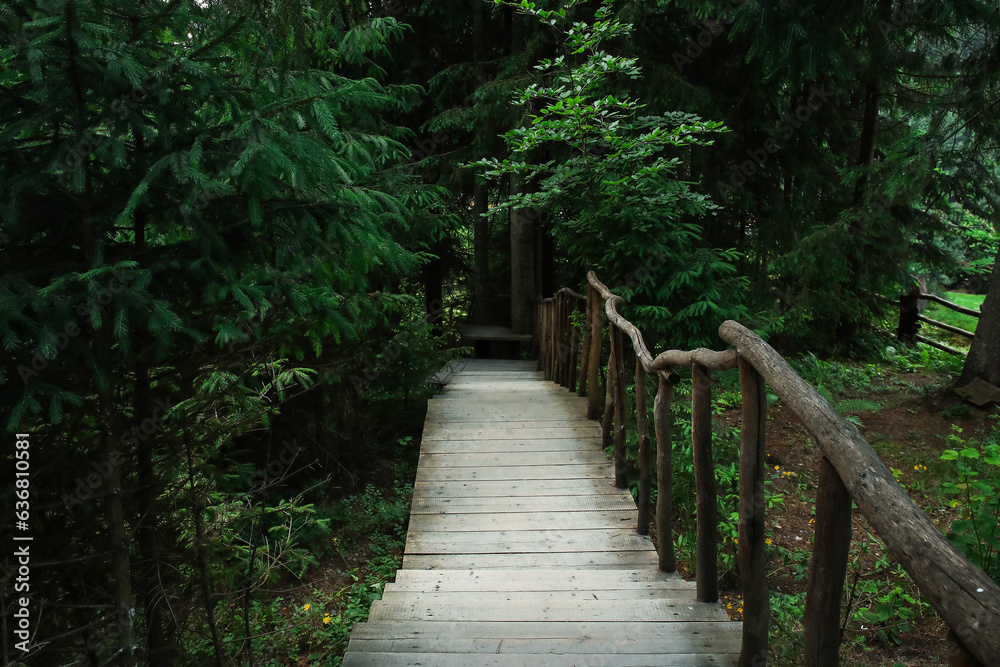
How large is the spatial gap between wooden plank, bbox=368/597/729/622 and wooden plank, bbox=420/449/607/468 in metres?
1.92

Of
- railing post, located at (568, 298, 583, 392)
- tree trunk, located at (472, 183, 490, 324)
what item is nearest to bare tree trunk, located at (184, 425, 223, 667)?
railing post, located at (568, 298, 583, 392)

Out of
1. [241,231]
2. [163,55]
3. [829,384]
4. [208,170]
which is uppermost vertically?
[163,55]

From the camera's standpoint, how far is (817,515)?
6.05 feet

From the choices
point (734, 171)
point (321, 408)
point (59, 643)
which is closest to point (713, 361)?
point (59, 643)

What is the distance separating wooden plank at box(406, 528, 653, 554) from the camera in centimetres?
384

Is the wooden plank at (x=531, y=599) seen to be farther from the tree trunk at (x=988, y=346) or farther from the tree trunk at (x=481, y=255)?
the tree trunk at (x=481, y=255)

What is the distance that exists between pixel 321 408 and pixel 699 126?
14.7ft

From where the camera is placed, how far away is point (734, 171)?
9.05 metres

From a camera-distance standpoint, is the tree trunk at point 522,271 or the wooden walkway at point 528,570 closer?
the wooden walkway at point 528,570

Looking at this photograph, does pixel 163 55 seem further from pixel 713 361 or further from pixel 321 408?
pixel 321 408

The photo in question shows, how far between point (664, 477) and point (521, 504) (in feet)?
4.30
